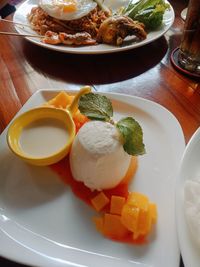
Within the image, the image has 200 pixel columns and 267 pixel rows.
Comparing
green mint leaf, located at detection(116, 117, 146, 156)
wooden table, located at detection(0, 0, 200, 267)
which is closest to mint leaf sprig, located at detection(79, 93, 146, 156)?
green mint leaf, located at detection(116, 117, 146, 156)

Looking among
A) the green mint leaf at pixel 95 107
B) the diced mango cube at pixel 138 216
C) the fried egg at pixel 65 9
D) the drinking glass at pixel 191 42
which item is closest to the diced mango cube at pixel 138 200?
the diced mango cube at pixel 138 216

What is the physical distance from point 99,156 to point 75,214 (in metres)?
0.16

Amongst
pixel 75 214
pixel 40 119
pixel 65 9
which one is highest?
pixel 65 9

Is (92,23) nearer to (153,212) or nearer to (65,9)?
(65,9)

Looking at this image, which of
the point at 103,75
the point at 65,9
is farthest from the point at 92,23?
the point at 103,75

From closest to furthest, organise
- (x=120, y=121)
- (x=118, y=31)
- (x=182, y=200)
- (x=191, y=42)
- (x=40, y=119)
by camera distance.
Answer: (x=182, y=200)
(x=120, y=121)
(x=40, y=119)
(x=191, y=42)
(x=118, y=31)

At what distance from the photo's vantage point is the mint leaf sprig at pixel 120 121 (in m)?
0.78

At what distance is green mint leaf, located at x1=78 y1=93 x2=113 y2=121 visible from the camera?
82cm

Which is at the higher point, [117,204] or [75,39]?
[75,39]

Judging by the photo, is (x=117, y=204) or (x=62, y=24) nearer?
(x=117, y=204)

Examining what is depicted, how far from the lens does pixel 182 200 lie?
68 cm

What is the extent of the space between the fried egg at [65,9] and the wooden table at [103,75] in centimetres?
21

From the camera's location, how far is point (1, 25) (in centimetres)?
153

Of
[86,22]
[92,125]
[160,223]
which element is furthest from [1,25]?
[160,223]
